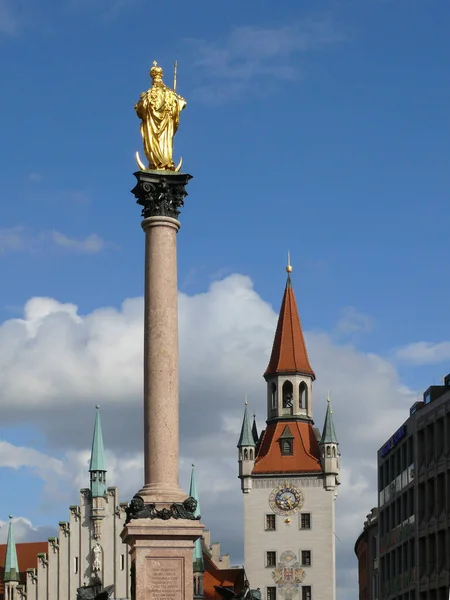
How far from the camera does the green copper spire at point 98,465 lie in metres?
110

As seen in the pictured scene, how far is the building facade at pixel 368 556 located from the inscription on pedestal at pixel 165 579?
219 ft

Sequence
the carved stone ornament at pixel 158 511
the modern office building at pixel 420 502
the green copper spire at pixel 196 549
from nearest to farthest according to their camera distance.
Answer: the carved stone ornament at pixel 158 511 < the modern office building at pixel 420 502 < the green copper spire at pixel 196 549

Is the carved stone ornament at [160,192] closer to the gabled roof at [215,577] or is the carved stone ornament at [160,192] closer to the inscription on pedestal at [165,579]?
the inscription on pedestal at [165,579]

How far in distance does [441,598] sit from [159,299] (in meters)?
32.5

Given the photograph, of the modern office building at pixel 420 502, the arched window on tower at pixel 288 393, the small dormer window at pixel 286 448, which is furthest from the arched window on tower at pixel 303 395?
the modern office building at pixel 420 502

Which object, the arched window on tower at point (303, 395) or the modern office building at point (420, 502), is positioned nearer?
the modern office building at point (420, 502)

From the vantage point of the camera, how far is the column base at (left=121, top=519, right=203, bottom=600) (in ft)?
120

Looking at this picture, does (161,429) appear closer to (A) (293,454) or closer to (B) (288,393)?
(A) (293,454)

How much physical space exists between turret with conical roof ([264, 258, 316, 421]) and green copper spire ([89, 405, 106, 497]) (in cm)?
2821

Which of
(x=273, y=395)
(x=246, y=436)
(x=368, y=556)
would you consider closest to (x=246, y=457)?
(x=246, y=436)

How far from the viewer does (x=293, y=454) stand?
133m

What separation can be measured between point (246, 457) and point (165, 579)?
97.2 meters

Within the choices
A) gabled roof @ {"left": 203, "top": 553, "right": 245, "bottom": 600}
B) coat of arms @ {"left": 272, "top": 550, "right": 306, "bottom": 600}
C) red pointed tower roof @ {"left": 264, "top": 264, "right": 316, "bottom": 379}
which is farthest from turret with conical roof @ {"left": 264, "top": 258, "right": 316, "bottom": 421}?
gabled roof @ {"left": 203, "top": 553, "right": 245, "bottom": 600}

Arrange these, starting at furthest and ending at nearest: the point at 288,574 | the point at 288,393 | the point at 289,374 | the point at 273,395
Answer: the point at 273,395 < the point at 288,393 < the point at 289,374 < the point at 288,574
